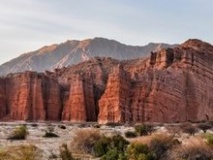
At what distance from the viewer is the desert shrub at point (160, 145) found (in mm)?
25459

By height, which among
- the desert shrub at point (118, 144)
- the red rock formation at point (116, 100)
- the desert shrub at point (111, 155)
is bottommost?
the desert shrub at point (111, 155)

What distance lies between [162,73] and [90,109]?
799 inches

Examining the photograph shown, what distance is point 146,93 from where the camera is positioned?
337 ft

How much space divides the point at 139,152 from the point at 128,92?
79734 millimetres

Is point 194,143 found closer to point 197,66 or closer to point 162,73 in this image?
point 162,73

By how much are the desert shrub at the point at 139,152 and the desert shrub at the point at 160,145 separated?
17.7 inches

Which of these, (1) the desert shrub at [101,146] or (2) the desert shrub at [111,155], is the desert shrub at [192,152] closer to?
(2) the desert shrub at [111,155]

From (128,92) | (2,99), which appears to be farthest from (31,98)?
(128,92)

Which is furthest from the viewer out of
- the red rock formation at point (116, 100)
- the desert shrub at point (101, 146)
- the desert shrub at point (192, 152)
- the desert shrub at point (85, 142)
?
the red rock formation at point (116, 100)

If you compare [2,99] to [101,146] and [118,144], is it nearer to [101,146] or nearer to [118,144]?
[118,144]

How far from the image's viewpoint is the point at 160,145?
85.4 ft

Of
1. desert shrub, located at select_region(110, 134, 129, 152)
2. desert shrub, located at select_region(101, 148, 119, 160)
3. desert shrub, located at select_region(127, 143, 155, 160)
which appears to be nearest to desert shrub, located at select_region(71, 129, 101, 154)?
desert shrub, located at select_region(110, 134, 129, 152)

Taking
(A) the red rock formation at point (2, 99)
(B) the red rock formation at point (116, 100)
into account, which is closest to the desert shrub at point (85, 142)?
(B) the red rock formation at point (116, 100)

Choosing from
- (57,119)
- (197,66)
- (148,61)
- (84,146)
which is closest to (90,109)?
(57,119)
